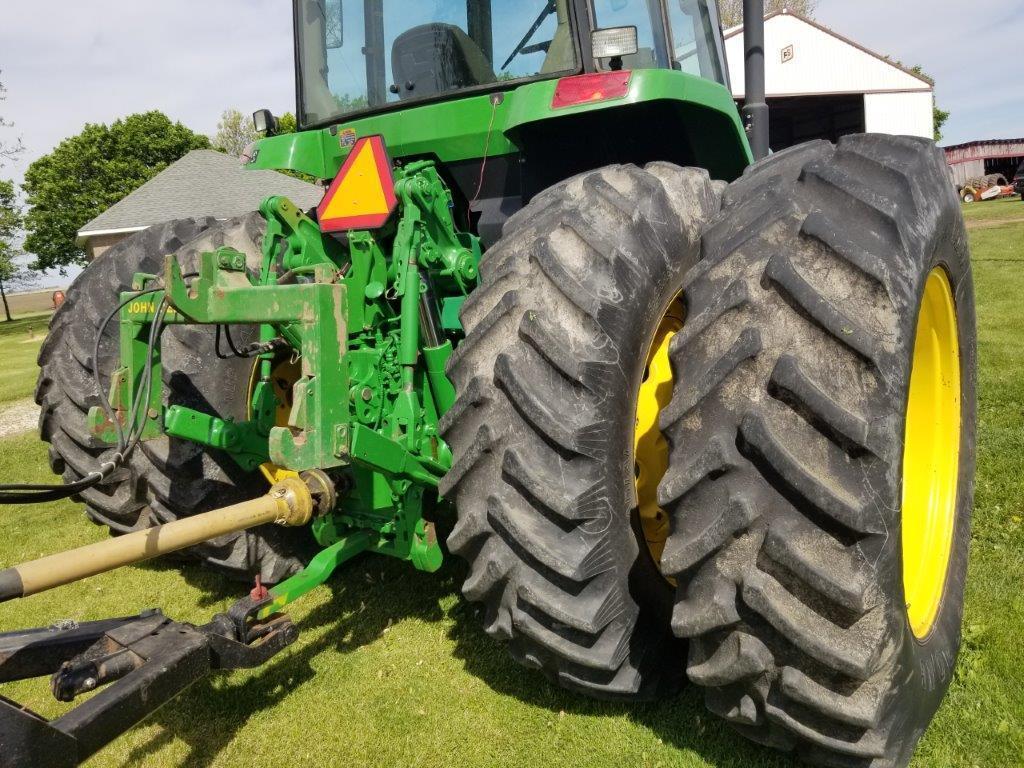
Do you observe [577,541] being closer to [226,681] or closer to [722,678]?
[722,678]

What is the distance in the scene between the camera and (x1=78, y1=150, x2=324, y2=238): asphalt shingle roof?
24.4m

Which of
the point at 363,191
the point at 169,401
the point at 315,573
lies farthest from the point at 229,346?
the point at 315,573


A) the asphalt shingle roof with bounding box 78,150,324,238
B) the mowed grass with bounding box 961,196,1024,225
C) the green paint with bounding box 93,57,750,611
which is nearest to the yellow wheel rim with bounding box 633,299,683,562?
the green paint with bounding box 93,57,750,611

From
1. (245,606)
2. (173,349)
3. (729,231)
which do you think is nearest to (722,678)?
(729,231)

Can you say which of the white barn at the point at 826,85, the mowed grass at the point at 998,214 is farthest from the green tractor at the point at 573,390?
the mowed grass at the point at 998,214

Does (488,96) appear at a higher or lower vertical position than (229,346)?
higher

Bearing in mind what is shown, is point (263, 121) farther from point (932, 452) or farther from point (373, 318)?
point (932, 452)

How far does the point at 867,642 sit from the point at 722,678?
34 cm

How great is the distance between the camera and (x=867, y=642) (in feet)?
5.58

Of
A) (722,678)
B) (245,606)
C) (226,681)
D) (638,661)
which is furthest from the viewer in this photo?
(226,681)

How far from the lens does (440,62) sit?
3.04m

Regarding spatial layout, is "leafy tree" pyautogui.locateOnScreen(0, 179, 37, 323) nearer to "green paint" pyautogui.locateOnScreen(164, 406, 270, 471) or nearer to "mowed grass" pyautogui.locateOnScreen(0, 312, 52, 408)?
"mowed grass" pyautogui.locateOnScreen(0, 312, 52, 408)

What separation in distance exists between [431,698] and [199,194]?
25896 millimetres

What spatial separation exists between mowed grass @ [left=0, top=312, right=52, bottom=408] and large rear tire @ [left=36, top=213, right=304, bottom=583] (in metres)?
8.36
